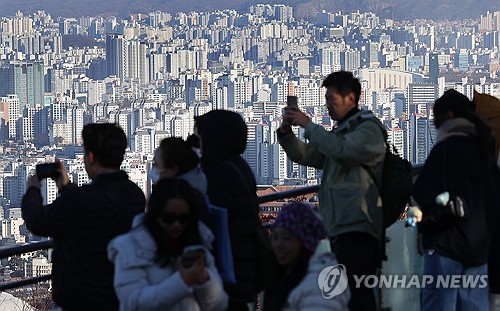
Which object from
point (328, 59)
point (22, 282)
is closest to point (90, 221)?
point (22, 282)

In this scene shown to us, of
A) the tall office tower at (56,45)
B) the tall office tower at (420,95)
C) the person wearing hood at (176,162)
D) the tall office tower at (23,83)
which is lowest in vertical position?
the person wearing hood at (176,162)

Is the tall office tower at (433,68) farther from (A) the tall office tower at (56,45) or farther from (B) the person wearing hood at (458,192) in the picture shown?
(B) the person wearing hood at (458,192)

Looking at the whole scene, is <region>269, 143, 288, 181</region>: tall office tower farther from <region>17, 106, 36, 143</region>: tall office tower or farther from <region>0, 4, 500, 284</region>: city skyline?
<region>17, 106, 36, 143</region>: tall office tower

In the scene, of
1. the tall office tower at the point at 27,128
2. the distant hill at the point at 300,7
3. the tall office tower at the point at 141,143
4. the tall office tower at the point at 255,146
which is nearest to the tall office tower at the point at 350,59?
the distant hill at the point at 300,7

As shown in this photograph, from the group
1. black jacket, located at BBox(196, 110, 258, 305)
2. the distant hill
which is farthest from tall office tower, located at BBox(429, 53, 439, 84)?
→ black jacket, located at BBox(196, 110, 258, 305)

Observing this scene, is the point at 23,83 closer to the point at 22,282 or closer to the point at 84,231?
the point at 22,282

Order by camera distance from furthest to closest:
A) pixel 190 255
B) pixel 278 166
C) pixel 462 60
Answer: pixel 462 60 → pixel 278 166 → pixel 190 255

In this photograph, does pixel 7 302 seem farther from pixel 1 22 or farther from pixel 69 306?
pixel 1 22
